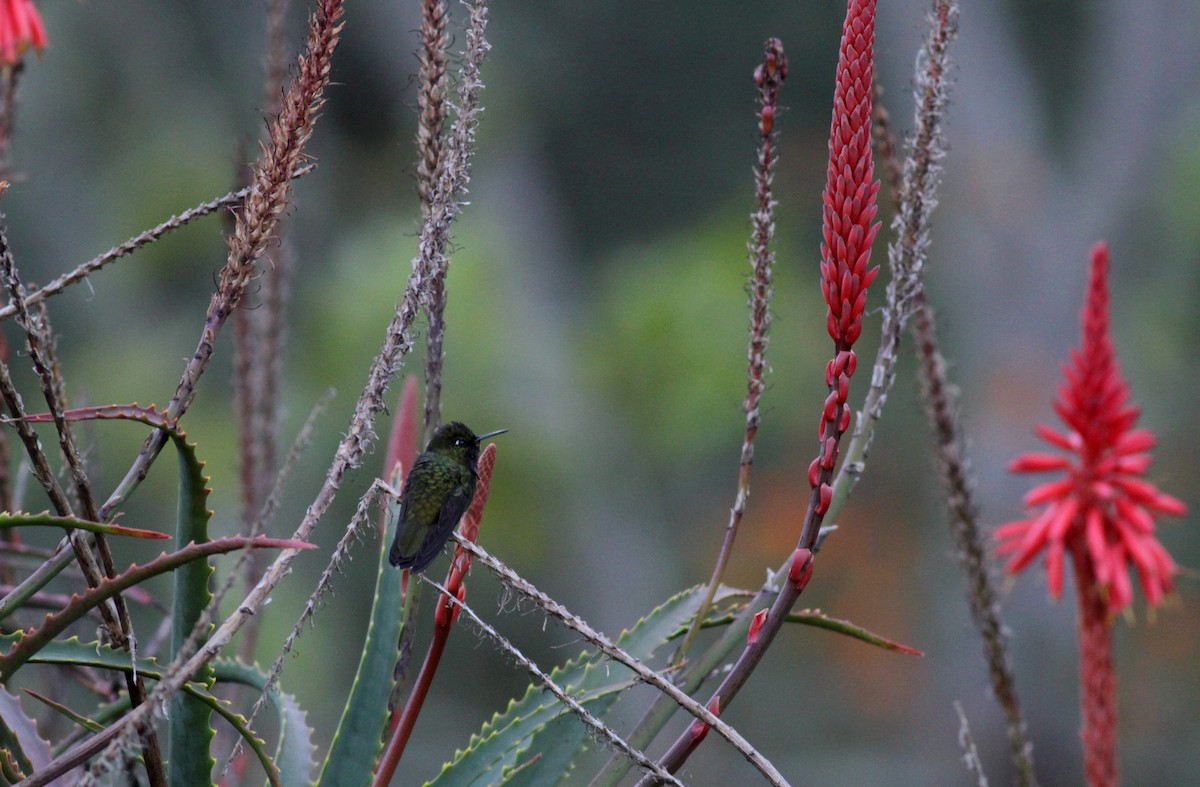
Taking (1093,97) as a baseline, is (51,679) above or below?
below

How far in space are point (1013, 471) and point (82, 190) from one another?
895cm

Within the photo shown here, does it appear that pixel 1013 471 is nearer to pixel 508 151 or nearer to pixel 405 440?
pixel 405 440

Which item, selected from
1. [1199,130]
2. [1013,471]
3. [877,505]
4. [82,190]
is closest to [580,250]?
[877,505]

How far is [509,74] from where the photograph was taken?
9.20m

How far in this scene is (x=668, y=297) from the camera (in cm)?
780

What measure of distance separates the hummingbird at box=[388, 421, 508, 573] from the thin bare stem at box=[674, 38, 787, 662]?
0.50 ft

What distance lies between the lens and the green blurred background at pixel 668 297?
277 inches

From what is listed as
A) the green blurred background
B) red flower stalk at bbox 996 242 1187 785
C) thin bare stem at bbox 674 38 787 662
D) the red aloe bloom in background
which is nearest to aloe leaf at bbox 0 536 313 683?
thin bare stem at bbox 674 38 787 662

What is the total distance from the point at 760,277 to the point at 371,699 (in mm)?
372

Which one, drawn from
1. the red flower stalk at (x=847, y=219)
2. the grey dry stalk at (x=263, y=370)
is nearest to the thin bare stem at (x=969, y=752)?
the red flower stalk at (x=847, y=219)

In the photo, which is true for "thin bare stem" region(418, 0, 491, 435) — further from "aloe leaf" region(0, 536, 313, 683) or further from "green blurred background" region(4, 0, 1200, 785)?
"green blurred background" region(4, 0, 1200, 785)

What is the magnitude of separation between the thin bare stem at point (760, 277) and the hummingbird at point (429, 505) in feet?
0.50

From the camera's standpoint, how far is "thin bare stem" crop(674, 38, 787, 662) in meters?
0.76

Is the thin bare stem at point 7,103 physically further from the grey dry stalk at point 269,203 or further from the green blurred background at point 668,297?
the green blurred background at point 668,297
